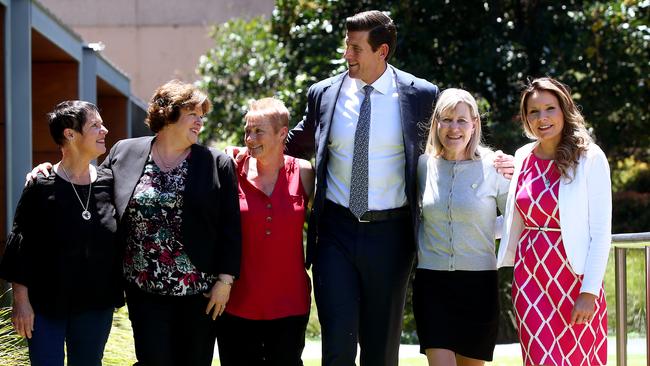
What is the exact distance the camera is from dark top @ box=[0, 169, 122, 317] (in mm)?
5262

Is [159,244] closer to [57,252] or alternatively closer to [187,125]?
[57,252]

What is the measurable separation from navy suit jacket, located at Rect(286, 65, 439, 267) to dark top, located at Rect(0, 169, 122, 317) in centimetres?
113

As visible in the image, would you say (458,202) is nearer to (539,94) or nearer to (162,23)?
(539,94)

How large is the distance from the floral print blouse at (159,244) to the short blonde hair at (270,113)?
2.02ft

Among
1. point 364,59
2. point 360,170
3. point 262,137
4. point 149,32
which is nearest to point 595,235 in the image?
point 360,170

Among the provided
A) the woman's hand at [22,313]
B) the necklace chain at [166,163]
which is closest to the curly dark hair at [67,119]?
the necklace chain at [166,163]

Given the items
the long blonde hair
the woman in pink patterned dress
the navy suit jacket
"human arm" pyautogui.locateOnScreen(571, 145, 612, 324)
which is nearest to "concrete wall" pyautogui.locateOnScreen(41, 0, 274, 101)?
the navy suit jacket

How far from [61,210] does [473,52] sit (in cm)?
1007

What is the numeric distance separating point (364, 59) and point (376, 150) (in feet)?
1.71

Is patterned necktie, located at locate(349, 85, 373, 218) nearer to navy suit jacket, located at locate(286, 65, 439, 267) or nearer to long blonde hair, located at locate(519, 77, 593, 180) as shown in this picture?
navy suit jacket, located at locate(286, 65, 439, 267)

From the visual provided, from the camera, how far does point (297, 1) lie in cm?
1516

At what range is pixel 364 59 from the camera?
579 centimetres

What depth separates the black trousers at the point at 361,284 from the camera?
18.2 ft

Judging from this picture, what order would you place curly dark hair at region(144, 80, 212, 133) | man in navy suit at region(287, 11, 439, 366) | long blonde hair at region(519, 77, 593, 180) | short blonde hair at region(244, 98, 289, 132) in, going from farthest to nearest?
short blonde hair at region(244, 98, 289, 132)
man in navy suit at region(287, 11, 439, 366)
curly dark hair at region(144, 80, 212, 133)
long blonde hair at region(519, 77, 593, 180)
